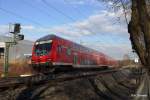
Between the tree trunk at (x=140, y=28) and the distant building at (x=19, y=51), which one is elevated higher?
the distant building at (x=19, y=51)

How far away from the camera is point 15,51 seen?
90.1 m

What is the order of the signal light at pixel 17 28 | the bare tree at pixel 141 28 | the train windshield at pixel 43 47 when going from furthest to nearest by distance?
the signal light at pixel 17 28, the train windshield at pixel 43 47, the bare tree at pixel 141 28

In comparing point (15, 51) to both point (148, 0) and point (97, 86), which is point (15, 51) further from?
point (148, 0)

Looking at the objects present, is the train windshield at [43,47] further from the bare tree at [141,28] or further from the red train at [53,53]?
the bare tree at [141,28]

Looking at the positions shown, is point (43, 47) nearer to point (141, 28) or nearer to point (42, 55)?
point (42, 55)

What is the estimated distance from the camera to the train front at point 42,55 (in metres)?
33.3

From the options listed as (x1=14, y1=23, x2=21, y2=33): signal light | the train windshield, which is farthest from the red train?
(x1=14, y1=23, x2=21, y2=33): signal light

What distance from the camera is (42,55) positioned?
113 feet

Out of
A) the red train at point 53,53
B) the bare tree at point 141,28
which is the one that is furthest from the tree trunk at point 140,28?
the red train at point 53,53

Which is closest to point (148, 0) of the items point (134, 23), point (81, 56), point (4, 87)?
point (134, 23)

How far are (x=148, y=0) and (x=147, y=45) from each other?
3.37m

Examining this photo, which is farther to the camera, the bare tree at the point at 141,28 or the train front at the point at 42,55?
the train front at the point at 42,55

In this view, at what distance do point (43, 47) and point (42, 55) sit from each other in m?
0.90

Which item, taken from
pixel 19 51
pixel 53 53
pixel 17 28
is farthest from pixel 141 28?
pixel 19 51
